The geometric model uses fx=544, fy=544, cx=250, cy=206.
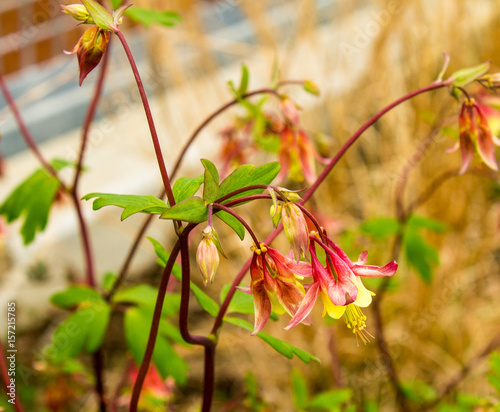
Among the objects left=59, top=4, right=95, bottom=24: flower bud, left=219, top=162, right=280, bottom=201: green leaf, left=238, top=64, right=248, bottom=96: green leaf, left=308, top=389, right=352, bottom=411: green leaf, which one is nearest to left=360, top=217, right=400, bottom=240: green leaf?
left=308, top=389, right=352, bottom=411: green leaf

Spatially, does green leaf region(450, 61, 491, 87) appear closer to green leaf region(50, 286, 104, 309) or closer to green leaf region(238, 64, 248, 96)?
green leaf region(238, 64, 248, 96)

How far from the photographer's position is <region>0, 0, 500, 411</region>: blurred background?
1.39 m

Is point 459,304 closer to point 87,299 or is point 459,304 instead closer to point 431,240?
point 431,240

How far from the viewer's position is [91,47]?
1.43ft

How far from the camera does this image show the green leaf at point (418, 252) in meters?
0.89

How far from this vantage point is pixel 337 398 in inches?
30.2

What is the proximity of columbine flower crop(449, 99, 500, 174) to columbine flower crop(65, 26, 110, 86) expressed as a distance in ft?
1.09

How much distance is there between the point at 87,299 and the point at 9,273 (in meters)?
0.87

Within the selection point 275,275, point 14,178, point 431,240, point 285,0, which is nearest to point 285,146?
point 275,275

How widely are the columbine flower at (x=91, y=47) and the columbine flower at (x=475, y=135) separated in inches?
13.0

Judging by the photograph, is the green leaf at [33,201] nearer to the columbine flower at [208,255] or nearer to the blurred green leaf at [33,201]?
the blurred green leaf at [33,201]

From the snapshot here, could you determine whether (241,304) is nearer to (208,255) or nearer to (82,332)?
(208,255)

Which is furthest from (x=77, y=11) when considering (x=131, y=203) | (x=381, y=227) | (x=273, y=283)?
(x=381, y=227)

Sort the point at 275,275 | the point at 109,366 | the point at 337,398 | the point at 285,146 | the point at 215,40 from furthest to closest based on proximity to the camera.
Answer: the point at 215,40
the point at 109,366
the point at 337,398
the point at 285,146
the point at 275,275
